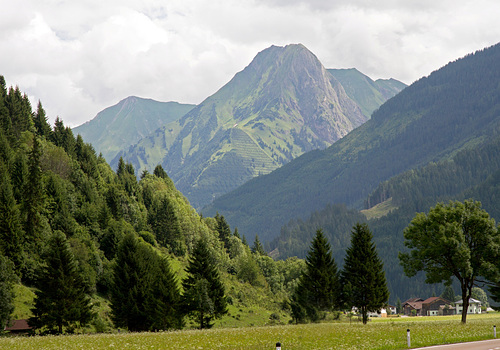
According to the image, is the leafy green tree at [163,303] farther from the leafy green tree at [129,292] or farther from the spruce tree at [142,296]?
the leafy green tree at [129,292]

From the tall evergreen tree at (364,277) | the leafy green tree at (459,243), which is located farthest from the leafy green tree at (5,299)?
the leafy green tree at (459,243)

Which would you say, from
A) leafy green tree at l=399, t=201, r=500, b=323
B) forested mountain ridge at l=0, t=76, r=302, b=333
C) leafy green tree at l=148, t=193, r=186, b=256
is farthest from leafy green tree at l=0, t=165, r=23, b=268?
leafy green tree at l=148, t=193, r=186, b=256

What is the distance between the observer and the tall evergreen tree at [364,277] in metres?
72.1

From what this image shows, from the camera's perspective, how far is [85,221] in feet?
444

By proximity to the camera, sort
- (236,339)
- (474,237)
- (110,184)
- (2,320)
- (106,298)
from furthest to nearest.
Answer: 1. (110,184)
2. (106,298)
3. (2,320)
4. (474,237)
5. (236,339)

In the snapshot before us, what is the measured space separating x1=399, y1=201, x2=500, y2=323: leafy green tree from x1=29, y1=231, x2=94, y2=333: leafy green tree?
134 feet

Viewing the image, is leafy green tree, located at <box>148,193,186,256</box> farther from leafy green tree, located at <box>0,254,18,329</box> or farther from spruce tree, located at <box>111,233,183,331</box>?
leafy green tree, located at <box>0,254,18,329</box>

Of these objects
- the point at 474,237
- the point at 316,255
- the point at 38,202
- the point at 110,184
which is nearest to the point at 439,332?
the point at 474,237

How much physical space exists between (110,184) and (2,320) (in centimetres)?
10128

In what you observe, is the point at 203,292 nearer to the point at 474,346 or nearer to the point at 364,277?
the point at 364,277

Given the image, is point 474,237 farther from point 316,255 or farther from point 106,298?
point 106,298

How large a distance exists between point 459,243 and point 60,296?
47806 mm

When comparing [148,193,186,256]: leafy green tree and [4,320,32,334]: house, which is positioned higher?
[148,193,186,256]: leafy green tree

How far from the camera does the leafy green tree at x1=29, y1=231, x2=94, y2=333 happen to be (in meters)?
67.2
